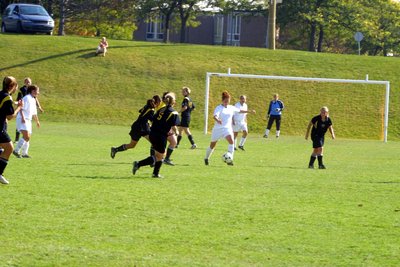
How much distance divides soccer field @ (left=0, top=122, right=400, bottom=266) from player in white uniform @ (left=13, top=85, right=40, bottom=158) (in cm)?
53

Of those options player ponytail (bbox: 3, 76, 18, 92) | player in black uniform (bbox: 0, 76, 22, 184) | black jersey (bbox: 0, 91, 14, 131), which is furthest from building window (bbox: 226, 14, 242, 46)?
player ponytail (bbox: 3, 76, 18, 92)

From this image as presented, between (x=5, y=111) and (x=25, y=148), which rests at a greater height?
(x=5, y=111)

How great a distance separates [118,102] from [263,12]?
32.8 metres

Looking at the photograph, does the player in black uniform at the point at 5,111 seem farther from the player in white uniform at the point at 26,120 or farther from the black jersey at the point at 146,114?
the player in white uniform at the point at 26,120

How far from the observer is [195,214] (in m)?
12.0

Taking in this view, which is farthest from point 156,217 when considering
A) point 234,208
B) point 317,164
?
point 317,164

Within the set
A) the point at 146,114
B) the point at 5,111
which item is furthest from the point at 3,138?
the point at 146,114

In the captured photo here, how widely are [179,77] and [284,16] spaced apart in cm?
2659

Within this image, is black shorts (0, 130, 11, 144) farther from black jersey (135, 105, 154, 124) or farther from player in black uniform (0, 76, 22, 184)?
black jersey (135, 105, 154, 124)

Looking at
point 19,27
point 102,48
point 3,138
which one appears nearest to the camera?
point 3,138

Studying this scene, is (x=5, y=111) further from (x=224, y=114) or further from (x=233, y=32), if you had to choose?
(x=233, y=32)

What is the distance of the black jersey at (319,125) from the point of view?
21.5 metres

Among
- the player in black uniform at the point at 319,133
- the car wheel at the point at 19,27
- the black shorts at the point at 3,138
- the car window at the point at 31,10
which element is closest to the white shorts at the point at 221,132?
the player in black uniform at the point at 319,133

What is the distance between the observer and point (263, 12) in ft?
237
